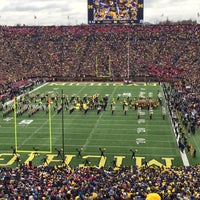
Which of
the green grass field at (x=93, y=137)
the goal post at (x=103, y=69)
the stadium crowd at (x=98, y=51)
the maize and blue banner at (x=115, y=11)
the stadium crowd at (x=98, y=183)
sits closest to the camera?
the stadium crowd at (x=98, y=183)

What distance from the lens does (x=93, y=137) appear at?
82.6 feet

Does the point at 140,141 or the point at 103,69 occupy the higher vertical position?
the point at 103,69

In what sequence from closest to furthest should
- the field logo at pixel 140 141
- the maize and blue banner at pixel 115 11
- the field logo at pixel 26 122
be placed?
the field logo at pixel 140 141 < the field logo at pixel 26 122 < the maize and blue banner at pixel 115 11

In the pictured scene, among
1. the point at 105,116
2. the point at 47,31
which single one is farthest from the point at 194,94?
the point at 47,31

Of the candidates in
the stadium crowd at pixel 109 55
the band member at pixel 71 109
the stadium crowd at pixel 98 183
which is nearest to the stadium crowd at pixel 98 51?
the stadium crowd at pixel 109 55

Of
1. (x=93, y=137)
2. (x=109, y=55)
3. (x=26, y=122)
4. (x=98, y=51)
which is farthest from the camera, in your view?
(x=98, y=51)

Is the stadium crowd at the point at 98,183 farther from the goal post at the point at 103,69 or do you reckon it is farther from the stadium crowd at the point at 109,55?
the goal post at the point at 103,69

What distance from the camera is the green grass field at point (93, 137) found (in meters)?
21.2

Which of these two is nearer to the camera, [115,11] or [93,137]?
[93,137]

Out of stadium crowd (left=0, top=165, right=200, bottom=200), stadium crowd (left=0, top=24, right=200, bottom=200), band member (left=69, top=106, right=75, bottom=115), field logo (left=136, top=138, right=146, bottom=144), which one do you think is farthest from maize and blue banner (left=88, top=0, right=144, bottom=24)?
stadium crowd (left=0, top=165, right=200, bottom=200)

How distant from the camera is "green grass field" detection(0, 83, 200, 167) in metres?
21.2

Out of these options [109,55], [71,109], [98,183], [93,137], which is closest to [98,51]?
[109,55]

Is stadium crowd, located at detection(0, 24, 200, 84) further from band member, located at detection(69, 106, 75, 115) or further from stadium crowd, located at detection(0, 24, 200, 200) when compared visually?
band member, located at detection(69, 106, 75, 115)

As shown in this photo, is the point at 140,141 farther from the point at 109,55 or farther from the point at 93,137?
the point at 109,55
